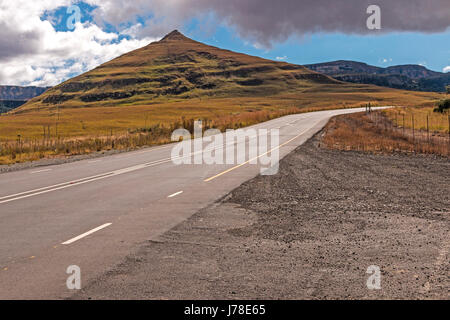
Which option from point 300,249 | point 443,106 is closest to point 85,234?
point 300,249

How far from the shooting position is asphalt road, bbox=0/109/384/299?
18.8 ft

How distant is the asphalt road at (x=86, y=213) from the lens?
574 cm

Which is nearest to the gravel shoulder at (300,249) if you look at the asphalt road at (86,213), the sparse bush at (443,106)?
the asphalt road at (86,213)

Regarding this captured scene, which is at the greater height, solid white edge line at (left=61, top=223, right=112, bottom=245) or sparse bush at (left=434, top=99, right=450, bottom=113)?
sparse bush at (left=434, top=99, right=450, bottom=113)

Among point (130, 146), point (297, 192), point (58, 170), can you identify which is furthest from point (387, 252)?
point (130, 146)

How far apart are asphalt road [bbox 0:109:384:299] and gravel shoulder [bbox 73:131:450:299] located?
52 cm

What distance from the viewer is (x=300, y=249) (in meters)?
6.53

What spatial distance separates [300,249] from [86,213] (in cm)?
498

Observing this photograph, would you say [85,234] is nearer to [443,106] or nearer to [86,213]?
[86,213]

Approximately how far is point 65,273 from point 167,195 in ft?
20.2

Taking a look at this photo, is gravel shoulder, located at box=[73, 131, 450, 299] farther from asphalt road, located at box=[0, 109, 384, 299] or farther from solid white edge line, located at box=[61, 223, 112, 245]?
solid white edge line, located at box=[61, 223, 112, 245]

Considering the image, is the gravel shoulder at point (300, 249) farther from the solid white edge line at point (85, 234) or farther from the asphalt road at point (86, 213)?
the solid white edge line at point (85, 234)

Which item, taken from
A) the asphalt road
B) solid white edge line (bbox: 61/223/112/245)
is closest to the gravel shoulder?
the asphalt road

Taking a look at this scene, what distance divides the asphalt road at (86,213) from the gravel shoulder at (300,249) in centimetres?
52
